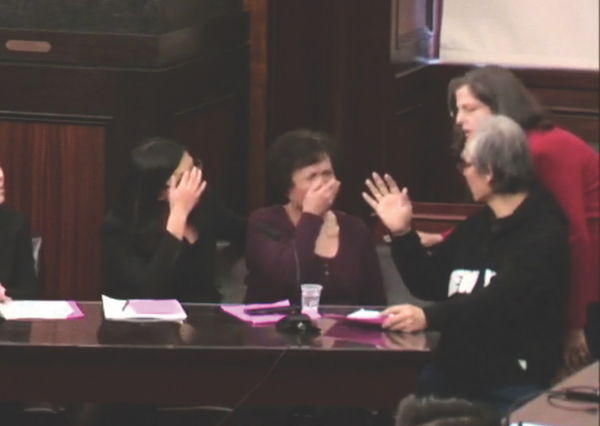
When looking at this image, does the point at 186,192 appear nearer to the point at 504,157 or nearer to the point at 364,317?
the point at 364,317

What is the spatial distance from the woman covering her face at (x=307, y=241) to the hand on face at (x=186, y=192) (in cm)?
18

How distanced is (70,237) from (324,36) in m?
1.17

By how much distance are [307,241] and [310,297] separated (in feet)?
1.03

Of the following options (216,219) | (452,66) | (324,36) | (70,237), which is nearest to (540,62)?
(452,66)

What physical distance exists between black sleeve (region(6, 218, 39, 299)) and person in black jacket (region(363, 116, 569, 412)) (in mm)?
1161

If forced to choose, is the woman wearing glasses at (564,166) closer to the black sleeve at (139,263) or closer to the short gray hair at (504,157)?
the short gray hair at (504,157)

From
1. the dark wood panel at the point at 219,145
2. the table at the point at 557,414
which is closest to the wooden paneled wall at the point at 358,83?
the dark wood panel at the point at 219,145

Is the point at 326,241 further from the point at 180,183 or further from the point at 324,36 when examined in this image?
the point at 324,36

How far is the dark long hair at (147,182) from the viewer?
4.19 metres

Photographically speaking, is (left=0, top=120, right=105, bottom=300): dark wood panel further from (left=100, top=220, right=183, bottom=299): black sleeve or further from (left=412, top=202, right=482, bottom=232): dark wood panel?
(left=412, top=202, right=482, bottom=232): dark wood panel

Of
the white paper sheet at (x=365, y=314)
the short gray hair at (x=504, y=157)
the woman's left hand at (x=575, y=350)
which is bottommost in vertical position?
the woman's left hand at (x=575, y=350)

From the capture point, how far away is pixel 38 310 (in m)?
3.78

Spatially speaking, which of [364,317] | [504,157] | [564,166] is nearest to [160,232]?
[364,317]

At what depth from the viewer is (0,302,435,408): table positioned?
3.44m
